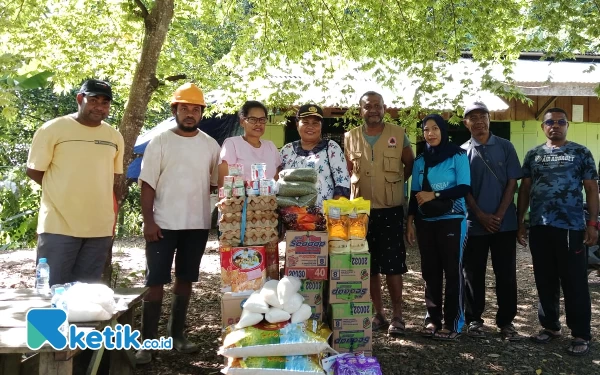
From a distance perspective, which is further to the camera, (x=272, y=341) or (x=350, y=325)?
(x=350, y=325)

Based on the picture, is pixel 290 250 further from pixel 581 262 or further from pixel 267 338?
pixel 581 262

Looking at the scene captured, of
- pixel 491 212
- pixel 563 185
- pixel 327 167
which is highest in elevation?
pixel 327 167

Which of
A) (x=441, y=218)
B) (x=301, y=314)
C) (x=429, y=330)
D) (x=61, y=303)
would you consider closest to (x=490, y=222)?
(x=441, y=218)

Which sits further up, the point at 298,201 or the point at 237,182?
the point at 237,182

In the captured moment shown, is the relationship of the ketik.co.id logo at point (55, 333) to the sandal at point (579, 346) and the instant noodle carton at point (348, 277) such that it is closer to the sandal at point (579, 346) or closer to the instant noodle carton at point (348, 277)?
the instant noodle carton at point (348, 277)

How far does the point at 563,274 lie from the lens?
3863 millimetres

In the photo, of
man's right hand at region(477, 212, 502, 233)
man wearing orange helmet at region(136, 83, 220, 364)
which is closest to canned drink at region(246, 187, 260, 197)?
man wearing orange helmet at region(136, 83, 220, 364)

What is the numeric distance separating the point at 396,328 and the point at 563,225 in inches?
64.3

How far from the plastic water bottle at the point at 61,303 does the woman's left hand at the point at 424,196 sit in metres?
2.73

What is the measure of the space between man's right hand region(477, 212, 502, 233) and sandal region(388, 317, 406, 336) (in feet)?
3.68

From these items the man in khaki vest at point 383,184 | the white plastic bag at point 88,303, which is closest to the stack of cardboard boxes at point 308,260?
the man in khaki vest at point 383,184

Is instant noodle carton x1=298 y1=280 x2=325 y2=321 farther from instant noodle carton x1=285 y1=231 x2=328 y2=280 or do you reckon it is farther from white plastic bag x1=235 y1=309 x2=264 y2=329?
white plastic bag x1=235 y1=309 x2=264 y2=329

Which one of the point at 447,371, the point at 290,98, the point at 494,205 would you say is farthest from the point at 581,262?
the point at 290,98

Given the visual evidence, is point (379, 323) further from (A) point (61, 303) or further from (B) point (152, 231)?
(A) point (61, 303)
